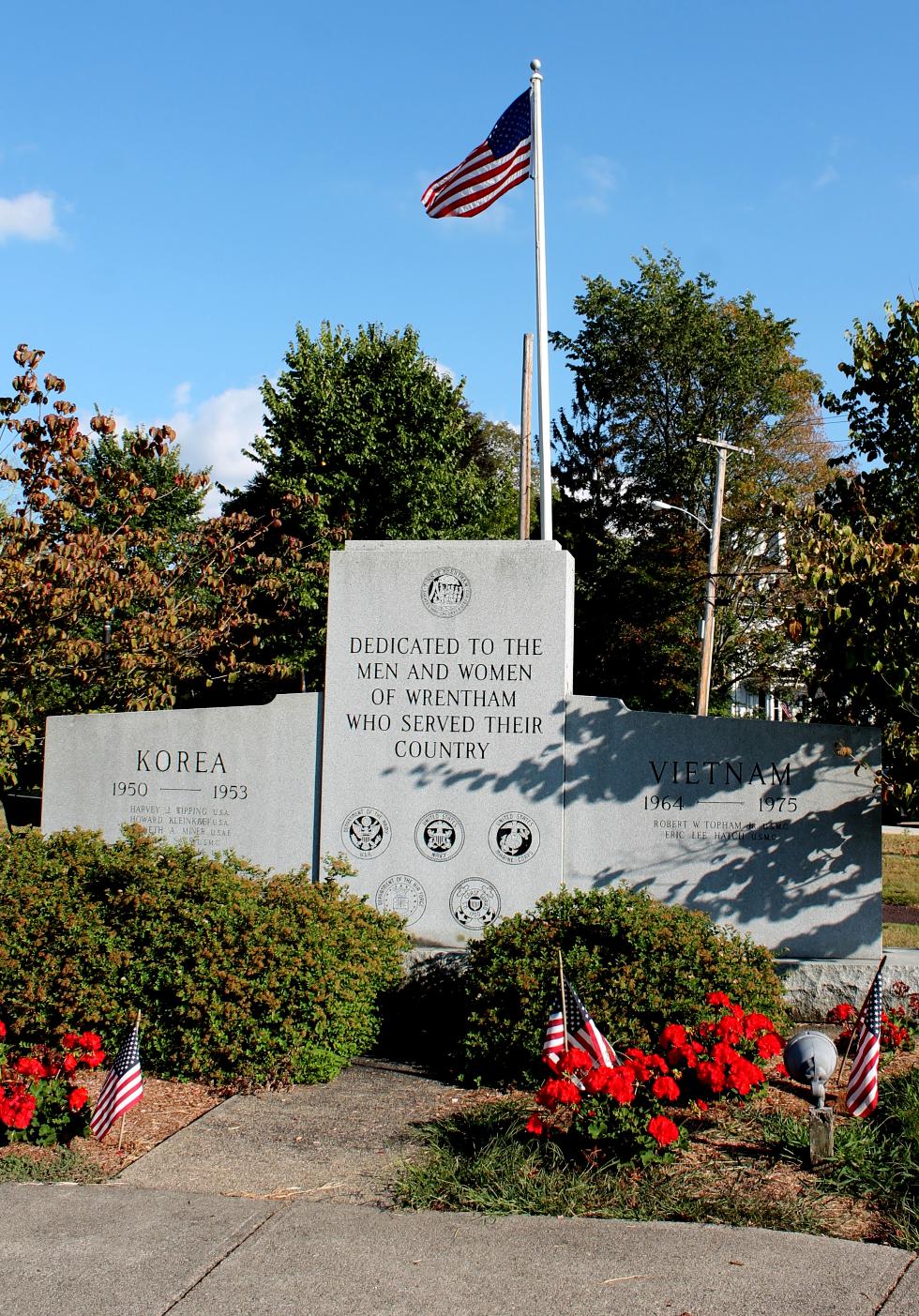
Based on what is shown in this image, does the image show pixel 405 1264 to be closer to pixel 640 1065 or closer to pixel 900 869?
pixel 640 1065

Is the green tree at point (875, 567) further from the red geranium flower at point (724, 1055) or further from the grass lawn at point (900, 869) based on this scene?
the grass lawn at point (900, 869)

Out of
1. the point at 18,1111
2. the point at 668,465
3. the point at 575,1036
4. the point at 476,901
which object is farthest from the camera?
the point at 668,465

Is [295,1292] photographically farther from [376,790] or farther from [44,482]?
[44,482]

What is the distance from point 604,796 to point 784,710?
42145 mm

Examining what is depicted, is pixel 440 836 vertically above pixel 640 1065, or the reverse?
pixel 440 836

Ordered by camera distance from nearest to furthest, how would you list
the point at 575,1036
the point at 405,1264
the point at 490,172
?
the point at 405,1264 → the point at 575,1036 → the point at 490,172

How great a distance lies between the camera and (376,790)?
28.5 ft

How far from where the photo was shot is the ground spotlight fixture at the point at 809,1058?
233 inches

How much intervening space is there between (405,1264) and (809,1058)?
2.49 meters

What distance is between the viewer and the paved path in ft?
13.1

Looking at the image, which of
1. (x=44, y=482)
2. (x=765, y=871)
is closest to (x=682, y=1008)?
(x=765, y=871)

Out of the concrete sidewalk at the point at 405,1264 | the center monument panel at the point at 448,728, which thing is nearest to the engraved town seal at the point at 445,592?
the center monument panel at the point at 448,728

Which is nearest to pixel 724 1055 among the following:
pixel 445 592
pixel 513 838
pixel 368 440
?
pixel 513 838

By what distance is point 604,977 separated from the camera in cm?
643
